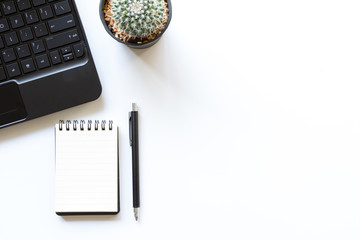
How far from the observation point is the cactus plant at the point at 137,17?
0.59 metres

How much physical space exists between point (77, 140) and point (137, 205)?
0.50ft

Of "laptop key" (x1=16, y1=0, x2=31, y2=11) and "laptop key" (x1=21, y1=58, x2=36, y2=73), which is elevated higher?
"laptop key" (x1=16, y1=0, x2=31, y2=11)

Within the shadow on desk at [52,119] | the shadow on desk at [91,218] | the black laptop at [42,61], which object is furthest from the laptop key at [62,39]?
the shadow on desk at [91,218]

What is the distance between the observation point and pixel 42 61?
696 mm

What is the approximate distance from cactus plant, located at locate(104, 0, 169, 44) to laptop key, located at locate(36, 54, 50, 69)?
0.13 meters

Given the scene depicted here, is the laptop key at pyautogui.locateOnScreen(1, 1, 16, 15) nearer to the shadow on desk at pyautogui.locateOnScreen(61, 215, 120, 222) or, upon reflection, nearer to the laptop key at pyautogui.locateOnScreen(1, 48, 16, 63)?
the laptop key at pyautogui.locateOnScreen(1, 48, 16, 63)

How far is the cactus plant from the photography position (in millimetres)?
592

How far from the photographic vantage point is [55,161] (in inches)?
28.2

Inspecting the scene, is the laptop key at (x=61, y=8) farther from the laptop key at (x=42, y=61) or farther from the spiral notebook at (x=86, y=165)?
the spiral notebook at (x=86, y=165)

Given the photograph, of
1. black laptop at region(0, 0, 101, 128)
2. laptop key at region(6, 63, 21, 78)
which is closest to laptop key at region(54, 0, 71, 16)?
black laptop at region(0, 0, 101, 128)

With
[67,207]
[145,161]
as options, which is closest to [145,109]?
[145,161]

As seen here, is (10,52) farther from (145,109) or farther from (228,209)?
(228,209)

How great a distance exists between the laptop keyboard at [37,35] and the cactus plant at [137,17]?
9 cm

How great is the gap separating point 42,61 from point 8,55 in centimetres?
6
